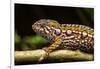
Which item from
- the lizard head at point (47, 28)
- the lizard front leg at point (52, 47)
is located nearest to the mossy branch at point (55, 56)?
the lizard front leg at point (52, 47)

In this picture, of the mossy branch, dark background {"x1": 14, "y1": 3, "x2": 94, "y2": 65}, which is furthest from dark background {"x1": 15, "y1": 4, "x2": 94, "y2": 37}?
the mossy branch

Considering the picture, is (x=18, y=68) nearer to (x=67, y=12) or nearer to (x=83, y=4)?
(x=67, y=12)

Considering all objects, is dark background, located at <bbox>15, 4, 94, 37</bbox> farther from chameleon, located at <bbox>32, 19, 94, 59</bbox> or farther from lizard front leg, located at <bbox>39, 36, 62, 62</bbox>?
lizard front leg, located at <bbox>39, 36, 62, 62</bbox>

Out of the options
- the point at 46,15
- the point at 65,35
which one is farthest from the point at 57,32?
the point at 46,15

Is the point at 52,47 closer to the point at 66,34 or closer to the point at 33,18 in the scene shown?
the point at 66,34

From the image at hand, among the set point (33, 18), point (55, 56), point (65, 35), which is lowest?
point (55, 56)

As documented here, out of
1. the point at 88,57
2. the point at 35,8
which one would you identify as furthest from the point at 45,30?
the point at 88,57
